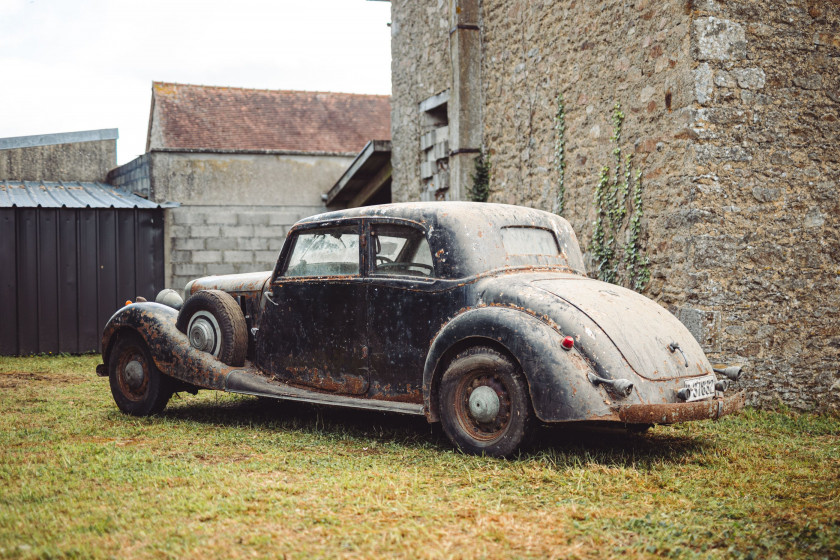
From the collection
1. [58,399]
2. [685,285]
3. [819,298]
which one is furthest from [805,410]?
[58,399]

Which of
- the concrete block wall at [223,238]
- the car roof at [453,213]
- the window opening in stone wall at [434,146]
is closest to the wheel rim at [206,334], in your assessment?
the car roof at [453,213]

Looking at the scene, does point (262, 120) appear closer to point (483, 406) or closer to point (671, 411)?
point (483, 406)

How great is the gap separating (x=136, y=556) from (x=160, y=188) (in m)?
12.0

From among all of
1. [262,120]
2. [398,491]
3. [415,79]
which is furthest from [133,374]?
[262,120]

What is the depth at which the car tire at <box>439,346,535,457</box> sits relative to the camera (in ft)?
14.3

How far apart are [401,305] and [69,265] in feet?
28.4

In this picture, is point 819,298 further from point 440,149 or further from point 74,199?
point 74,199

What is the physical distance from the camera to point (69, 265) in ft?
39.1

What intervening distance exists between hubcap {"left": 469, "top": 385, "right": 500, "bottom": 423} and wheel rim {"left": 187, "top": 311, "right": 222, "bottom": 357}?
85.3 inches

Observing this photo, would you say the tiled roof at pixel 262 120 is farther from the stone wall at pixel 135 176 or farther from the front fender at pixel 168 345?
the front fender at pixel 168 345

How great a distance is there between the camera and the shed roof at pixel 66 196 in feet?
39.1

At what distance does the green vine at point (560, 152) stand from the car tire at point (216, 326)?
12.7 feet

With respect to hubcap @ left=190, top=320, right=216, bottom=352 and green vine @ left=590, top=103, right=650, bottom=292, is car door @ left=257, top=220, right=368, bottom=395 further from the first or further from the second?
green vine @ left=590, top=103, right=650, bottom=292

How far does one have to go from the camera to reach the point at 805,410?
21.5 ft
